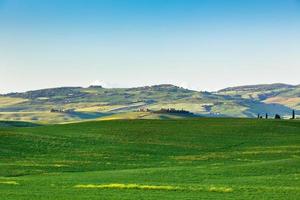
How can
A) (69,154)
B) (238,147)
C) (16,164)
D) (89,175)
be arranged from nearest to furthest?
(89,175), (16,164), (69,154), (238,147)

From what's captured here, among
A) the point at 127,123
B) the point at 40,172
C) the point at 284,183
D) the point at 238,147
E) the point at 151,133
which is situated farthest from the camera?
the point at 127,123

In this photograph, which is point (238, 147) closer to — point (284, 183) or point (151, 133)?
point (151, 133)

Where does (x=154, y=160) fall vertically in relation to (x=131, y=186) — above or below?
below

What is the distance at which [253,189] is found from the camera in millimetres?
48125

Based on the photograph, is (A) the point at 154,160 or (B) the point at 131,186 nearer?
(B) the point at 131,186

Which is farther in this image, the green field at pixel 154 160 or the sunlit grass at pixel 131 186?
the sunlit grass at pixel 131 186

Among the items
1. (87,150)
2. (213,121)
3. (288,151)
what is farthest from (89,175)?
(213,121)

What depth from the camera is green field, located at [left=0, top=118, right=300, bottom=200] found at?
47.8 metres

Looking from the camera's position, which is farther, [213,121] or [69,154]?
[213,121]

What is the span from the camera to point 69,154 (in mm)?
84625

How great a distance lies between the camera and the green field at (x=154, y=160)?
1880 inches

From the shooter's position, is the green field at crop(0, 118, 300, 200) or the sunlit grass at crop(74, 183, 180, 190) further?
the sunlit grass at crop(74, 183, 180, 190)

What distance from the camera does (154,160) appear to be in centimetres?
8038

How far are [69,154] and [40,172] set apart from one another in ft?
62.0
